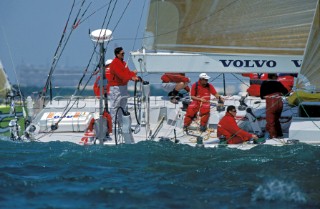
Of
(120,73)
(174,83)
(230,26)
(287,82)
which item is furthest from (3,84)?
(287,82)

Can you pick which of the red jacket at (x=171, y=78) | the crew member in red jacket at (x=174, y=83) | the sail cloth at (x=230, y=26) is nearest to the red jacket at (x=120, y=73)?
the sail cloth at (x=230, y=26)

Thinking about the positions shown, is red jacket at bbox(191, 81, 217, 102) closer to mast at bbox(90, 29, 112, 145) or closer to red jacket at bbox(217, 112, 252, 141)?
red jacket at bbox(217, 112, 252, 141)

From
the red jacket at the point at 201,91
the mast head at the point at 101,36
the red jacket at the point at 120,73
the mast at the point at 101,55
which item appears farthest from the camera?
the red jacket at the point at 201,91

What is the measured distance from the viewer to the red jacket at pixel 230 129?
42.7 ft

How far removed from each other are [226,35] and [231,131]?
1572 millimetres

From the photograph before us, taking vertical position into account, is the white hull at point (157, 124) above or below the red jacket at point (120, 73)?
below

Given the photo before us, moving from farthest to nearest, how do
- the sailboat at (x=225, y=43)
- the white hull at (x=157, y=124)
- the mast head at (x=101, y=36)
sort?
1. the white hull at (x=157, y=124)
2. the mast head at (x=101, y=36)
3. the sailboat at (x=225, y=43)

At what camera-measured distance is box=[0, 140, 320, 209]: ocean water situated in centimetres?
987

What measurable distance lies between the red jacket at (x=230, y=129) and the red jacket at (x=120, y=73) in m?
1.95

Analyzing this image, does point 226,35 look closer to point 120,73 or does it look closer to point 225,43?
point 225,43

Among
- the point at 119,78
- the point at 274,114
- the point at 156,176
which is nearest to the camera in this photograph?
the point at 156,176

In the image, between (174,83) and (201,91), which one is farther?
(174,83)

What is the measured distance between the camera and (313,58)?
40.7ft

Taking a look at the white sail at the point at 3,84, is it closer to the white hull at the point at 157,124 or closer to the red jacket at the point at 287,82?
the white hull at the point at 157,124
